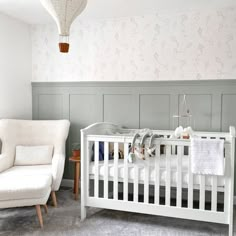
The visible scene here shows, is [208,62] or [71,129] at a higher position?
[208,62]

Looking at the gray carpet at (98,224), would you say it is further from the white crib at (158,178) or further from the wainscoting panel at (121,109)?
the wainscoting panel at (121,109)

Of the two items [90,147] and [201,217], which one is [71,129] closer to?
[90,147]

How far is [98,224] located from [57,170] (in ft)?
2.53

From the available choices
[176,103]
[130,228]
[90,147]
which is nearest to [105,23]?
[176,103]

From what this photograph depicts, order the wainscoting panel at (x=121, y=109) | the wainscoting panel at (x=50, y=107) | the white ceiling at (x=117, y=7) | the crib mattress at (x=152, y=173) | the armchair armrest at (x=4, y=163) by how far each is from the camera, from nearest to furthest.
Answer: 1. the crib mattress at (x=152, y=173)
2. the white ceiling at (x=117, y=7)
3. the armchair armrest at (x=4, y=163)
4. the wainscoting panel at (x=121, y=109)
5. the wainscoting panel at (x=50, y=107)

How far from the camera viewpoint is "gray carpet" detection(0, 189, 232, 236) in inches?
110

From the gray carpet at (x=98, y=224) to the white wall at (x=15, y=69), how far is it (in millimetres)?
1322

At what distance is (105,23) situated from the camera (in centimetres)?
390

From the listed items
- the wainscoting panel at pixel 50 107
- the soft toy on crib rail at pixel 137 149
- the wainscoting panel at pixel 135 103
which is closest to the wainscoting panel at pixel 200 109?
the wainscoting panel at pixel 135 103

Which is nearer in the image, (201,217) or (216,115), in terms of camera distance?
(201,217)

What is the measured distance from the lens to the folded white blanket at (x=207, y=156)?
258 cm

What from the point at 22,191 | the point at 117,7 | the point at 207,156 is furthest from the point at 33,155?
the point at 207,156

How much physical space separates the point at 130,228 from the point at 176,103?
1.53 meters

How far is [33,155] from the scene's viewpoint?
12.1ft
